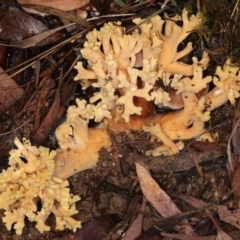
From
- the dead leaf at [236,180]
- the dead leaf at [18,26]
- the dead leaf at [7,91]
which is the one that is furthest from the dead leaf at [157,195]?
the dead leaf at [18,26]

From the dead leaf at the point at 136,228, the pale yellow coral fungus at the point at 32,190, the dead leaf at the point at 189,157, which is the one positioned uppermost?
the pale yellow coral fungus at the point at 32,190

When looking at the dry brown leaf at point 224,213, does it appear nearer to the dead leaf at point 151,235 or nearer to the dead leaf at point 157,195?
the dead leaf at point 157,195

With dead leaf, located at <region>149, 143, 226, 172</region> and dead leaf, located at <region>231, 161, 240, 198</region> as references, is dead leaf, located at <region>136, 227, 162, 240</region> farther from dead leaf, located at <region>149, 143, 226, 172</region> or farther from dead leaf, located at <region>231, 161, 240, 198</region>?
dead leaf, located at <region>231, 161, 240, 198</region>

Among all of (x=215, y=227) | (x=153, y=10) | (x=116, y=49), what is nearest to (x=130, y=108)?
(x=116, y=49)

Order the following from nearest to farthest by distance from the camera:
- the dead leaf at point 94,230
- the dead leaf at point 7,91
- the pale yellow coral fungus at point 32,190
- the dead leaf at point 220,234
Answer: the pale yellow coral fungus at point 32,190, the dead leaf at point 220,234, the dead leaf at point 94,230, the dead leaf at point 7,91

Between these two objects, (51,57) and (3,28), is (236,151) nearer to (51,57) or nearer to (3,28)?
(51,57)

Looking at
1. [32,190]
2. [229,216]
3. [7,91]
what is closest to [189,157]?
[229,216]

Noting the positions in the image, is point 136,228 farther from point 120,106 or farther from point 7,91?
point 7,91
